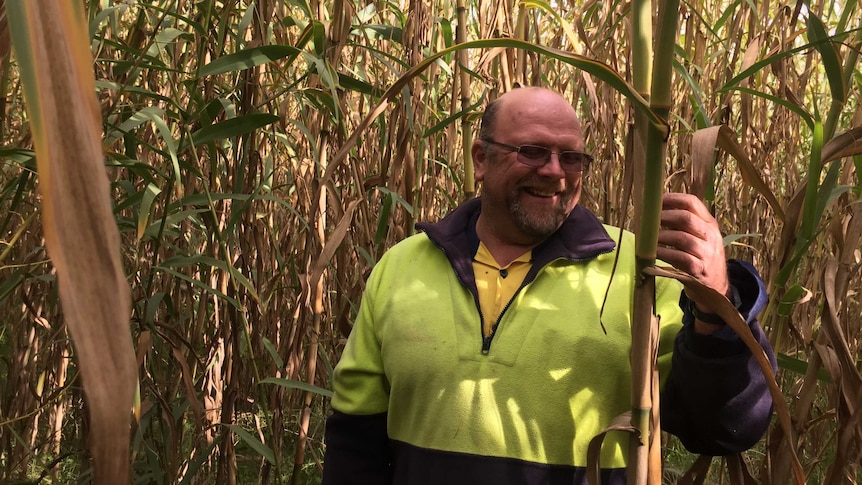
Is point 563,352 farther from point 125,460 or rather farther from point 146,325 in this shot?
point 125,460

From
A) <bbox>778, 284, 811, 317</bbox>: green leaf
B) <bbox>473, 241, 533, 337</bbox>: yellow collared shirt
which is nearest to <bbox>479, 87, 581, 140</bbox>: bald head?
<bbox>473, 241, 533, 337</bbox>: yellow collared shirt

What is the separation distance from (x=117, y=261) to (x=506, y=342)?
1222 millimetres

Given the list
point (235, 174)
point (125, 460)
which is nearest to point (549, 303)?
point (235, 174)

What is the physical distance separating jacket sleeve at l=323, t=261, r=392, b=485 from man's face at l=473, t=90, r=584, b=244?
0.28 metres

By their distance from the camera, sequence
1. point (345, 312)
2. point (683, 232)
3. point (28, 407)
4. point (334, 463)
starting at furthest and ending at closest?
point (28, 407)
point (345, 312)
point (334, 463)
point (683, 232)

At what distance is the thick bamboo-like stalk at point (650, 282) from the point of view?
0.63m

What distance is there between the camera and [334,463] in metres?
1.64

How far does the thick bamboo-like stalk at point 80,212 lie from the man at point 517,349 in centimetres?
99

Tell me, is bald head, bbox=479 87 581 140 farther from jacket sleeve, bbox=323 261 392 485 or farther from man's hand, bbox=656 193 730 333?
man's hand, bbox=656 193 730 333

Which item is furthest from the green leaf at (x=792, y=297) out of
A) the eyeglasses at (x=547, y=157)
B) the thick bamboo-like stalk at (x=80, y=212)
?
the thick bamboo-like stalk at (x=80, y=212)

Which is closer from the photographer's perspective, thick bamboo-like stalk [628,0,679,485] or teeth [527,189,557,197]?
thick bamboo-like stalk [628,0,679,485]

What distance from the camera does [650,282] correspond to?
0.69 meters

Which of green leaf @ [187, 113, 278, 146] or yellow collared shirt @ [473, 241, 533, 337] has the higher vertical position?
green leaf @ [187, 113, 278, 146]

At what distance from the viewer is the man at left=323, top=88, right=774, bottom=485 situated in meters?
1.26
